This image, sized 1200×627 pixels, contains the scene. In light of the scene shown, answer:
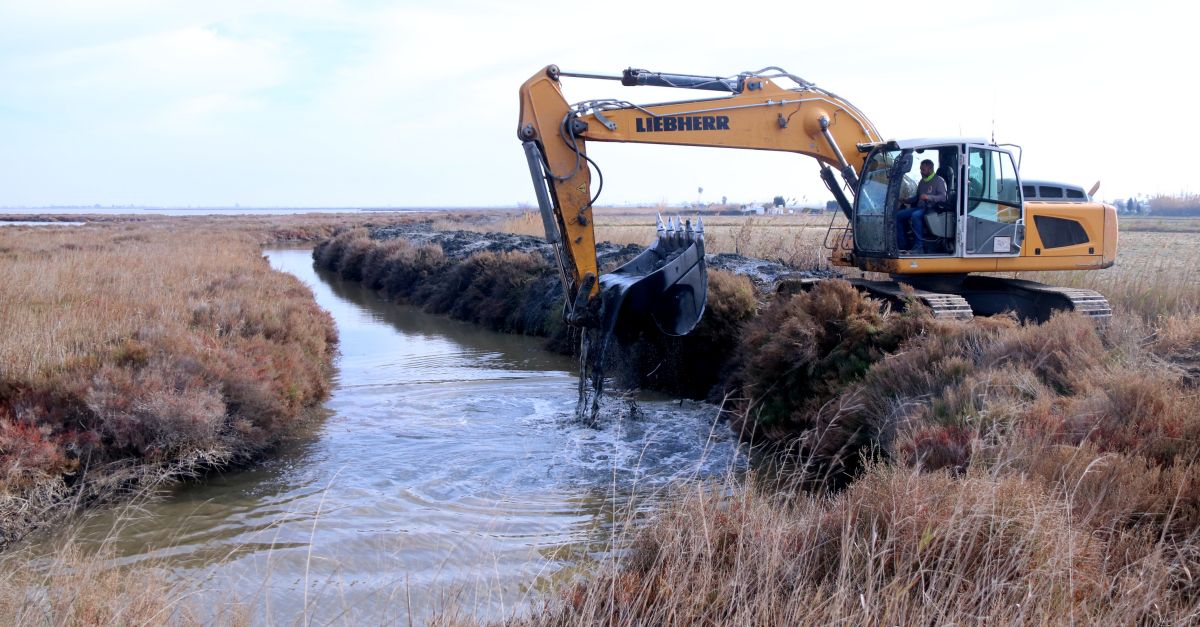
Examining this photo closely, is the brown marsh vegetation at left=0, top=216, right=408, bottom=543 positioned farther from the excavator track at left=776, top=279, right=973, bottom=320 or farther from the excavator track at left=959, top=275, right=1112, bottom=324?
the excavator track at left=959, top=275, right=1112, bottom=324

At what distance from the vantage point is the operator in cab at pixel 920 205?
10594 mm

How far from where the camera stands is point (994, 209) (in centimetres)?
1062

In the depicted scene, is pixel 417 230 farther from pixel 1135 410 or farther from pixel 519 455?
pixel 1135 410

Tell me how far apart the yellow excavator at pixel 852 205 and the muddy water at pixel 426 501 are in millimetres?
1591

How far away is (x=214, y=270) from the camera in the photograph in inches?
726

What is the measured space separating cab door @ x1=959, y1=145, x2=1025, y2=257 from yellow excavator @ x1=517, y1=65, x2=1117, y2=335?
1cm

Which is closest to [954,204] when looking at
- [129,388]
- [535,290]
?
[129,388]

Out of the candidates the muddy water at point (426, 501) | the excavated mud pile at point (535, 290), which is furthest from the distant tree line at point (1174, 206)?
the muddy water at point (426, 501)

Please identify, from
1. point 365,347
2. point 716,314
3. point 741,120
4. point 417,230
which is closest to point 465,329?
point 365,347

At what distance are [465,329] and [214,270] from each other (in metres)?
5.30

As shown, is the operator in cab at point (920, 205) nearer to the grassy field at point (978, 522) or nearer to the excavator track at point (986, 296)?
the excavator track at point (986, 296)

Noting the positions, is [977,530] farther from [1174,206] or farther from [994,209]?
[1174,206]

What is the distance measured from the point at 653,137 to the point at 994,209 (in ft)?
13.7

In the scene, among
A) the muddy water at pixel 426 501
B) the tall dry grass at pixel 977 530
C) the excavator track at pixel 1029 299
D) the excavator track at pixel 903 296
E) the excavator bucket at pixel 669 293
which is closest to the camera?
the tall dry grass at pixel 977 530
